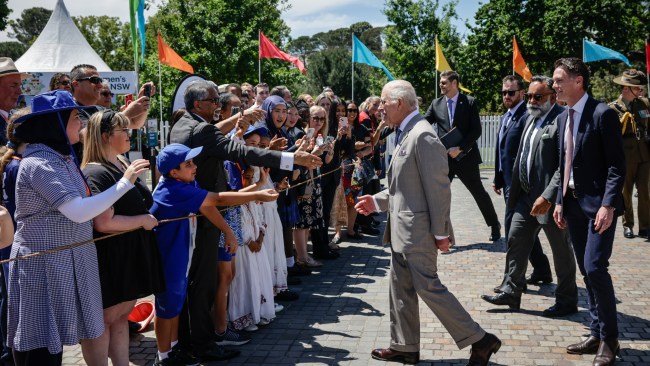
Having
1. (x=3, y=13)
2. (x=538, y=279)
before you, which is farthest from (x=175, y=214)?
(x=3, y=13)

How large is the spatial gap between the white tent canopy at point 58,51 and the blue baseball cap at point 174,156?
16.2m

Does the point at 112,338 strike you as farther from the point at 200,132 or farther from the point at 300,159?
the point at 300,159

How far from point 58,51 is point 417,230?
18.2m

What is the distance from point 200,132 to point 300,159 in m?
0.87

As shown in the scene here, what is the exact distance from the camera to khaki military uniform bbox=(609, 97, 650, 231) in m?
9.98

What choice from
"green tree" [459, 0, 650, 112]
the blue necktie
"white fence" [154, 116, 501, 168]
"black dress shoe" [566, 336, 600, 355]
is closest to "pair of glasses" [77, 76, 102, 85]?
"black dress shoe" [566, 336, 600, 355]

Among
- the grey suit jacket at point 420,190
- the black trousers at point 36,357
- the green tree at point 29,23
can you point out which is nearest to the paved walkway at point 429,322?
the grey suit jacket at point 420,190

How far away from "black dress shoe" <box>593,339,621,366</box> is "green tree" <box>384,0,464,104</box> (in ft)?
97.1

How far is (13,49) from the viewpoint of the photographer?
76250 millimetres

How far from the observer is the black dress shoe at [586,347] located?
16.4 ft

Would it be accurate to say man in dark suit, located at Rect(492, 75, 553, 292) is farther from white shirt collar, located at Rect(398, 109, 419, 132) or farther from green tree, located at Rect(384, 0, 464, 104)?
green tree, located at Rect(384, 0, 464, 104)

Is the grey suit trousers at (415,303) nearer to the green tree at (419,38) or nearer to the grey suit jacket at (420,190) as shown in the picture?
the grey suit jacket at (420,190)

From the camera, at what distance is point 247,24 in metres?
32.8

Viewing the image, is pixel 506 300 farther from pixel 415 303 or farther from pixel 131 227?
pixel 131 227
